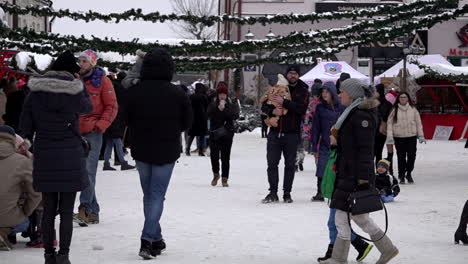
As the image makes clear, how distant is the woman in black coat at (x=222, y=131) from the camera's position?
16688 millimetres

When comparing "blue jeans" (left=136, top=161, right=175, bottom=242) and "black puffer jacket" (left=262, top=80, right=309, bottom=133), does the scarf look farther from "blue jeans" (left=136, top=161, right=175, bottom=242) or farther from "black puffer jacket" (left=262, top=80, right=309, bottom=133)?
"black puffer jacket" (left=262, top=80, right=309, bottom=133)

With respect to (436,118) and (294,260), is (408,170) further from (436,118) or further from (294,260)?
(436,118)

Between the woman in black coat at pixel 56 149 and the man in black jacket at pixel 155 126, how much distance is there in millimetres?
621

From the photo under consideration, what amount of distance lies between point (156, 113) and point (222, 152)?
7822 mm

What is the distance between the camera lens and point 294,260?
891 cm

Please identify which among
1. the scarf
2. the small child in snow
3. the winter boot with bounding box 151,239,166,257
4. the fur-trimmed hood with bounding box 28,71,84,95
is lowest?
the small child in snow

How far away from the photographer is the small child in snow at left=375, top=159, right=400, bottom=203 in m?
14.3

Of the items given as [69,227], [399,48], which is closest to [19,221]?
[69,227]

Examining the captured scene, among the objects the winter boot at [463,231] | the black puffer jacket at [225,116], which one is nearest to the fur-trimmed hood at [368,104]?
the winter boot at [463,231]

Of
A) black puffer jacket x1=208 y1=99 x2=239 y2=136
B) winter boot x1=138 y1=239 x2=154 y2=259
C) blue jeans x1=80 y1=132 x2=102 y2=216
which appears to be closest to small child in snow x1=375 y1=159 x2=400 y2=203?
black puffer jacket x1=208 y1=99 x2=239 y2=136

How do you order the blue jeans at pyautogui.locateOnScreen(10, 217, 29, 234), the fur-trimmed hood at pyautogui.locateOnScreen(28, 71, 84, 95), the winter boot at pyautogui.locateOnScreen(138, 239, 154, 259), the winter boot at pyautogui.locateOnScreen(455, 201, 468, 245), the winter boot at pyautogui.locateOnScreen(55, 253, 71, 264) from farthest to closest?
the winter boot at pyautogui.locateOnScreen(455, 201, 468, 245), the blue jeans at pyautogui.locateOnScreen(10, 217, 29, 234), the winter boot at pyautogui.locateOnScreen(138, 239, 154, 259), the fur-trimmed hood at pyautogui.locateOnScreen(28, 71, 84, 95), the winter boot at pyautogui.locateOnScreen(55, 253, 71, 264)

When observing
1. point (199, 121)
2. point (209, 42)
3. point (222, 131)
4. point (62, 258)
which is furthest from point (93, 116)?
point (199, 121)

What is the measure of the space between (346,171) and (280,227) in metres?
3.00

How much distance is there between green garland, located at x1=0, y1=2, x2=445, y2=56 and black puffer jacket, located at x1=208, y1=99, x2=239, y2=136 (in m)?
1.11
